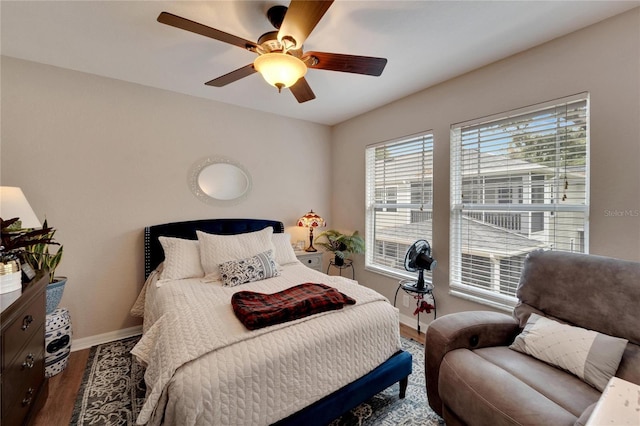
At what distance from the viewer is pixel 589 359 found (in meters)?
1.30

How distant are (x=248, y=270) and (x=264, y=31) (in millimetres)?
1854

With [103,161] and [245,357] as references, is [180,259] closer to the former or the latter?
[103,161]

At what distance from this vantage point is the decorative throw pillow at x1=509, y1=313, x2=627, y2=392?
1268mm

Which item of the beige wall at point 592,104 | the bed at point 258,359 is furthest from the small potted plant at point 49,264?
the beige wall at point 592,104

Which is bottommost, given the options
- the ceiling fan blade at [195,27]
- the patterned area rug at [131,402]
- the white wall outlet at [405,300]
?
the patterned area rug at [131,402]

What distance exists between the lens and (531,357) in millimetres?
1495

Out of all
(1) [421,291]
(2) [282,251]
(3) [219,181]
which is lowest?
(1) [421,291]

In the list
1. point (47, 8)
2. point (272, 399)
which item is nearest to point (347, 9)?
point (47, 8)

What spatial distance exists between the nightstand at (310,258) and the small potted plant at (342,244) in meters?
0.23

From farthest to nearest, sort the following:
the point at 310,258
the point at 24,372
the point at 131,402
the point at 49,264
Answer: the point at 310,258 → the point at 49,264 → the point at 131,402 → the point at 24,372

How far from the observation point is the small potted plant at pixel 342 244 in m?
3.47

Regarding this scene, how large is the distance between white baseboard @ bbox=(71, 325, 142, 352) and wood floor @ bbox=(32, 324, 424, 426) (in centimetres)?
6

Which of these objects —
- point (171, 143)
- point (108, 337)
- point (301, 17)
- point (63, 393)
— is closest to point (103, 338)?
point (108, 337)

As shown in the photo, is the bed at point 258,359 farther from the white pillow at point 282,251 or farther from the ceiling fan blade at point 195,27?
the ceiling fan blade at point 195,27
